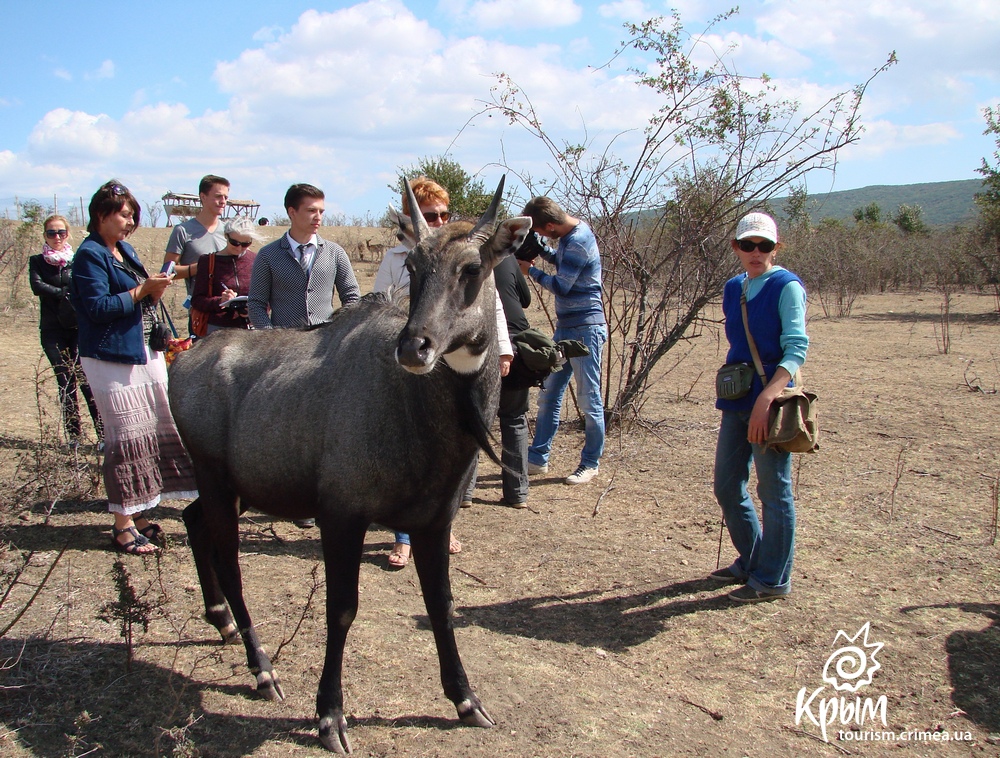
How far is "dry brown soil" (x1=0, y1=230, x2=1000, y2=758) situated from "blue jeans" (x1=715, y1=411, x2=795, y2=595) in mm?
247

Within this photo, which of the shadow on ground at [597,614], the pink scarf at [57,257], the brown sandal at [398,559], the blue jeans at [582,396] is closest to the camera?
the shadow on ground at [597,614]

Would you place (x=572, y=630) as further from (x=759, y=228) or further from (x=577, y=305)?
(x=577, y=305)

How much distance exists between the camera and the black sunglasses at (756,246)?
4.27 metres

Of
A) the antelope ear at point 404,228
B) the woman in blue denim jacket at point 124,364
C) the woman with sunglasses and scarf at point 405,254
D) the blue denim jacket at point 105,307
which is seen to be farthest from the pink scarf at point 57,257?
the antelope ear at point 404,228

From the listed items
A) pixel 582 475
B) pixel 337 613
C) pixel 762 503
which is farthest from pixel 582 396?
pixel 337 613

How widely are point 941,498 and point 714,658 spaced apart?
3.47 meters

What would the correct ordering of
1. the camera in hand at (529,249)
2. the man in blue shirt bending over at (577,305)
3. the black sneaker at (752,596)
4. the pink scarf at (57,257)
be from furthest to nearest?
the pink scarf at (57,257)
the man in blue shirt bending over at (577,305)
the camera in hand at (529,249)
the black sneaker at (752,596)

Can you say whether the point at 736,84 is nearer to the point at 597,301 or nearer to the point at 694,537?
the point at 597,301

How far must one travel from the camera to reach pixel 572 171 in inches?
303

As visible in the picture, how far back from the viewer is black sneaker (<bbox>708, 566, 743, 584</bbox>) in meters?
4.89

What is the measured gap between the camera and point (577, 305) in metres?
6.55

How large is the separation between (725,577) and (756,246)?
7.29ft

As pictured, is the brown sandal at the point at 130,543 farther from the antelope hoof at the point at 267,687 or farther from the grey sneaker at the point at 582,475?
the grey sneaker at the point at 582,475

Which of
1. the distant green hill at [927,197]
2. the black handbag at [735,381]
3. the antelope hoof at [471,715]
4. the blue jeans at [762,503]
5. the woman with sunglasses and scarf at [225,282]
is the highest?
the distant green hill at [927,197]
